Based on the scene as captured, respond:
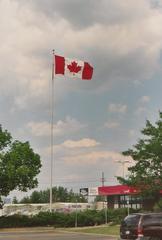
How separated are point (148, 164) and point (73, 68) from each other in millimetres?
10672

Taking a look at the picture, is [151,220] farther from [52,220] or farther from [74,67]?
[52,220]

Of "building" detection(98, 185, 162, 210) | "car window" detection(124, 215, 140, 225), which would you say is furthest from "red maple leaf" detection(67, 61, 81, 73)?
"car window" detection(124, 215, 140, 225)

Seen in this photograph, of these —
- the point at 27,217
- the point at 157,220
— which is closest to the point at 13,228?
the point at 27,217

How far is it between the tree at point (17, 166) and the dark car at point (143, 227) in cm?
2642

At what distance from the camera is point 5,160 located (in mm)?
52781

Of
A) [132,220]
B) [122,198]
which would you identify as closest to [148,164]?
[132,220]

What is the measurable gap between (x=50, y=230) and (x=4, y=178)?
255 inches

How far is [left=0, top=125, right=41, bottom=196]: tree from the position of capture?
51.8 m

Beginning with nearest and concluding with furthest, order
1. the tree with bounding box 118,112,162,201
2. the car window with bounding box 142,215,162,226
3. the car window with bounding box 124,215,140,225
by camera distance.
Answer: the car window with bounding box 142,215,162,226 < the car window with bounding box 124,215,140,225 < the tree with bounding box 118,112,162,201

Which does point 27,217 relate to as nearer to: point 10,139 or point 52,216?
point 52,216

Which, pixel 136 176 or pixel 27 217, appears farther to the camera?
pixel 27 217

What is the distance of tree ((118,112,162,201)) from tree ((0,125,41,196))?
8935mm

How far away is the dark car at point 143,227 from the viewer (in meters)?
25.4

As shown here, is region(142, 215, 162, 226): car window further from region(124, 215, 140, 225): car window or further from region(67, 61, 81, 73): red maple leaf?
region(67, 61, 81, 73): red maple leaf
